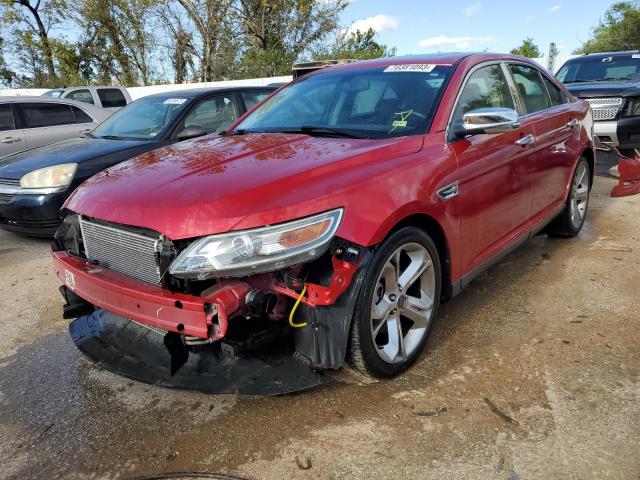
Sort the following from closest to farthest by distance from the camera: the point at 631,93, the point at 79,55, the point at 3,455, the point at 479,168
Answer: the point at 3,455 → the point at 479,168 → the point at 631,93 → the point at 79,55

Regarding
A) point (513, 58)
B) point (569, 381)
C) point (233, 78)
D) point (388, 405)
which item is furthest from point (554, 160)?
point (233, 78)

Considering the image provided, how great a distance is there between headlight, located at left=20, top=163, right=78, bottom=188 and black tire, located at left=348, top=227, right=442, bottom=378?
3735 millimetres

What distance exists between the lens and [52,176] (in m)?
4.94

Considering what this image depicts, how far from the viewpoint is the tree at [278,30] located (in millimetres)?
27078

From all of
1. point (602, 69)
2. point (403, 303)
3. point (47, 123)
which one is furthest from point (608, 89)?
point (47, 123)

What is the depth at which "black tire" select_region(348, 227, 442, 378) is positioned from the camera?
7.51 ft

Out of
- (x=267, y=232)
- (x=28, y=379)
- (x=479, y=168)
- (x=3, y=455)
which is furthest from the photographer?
(x=479, y=168)

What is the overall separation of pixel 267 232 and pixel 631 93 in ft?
27.2

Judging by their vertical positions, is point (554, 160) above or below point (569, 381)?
above

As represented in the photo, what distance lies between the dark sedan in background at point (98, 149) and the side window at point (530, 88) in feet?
9.23

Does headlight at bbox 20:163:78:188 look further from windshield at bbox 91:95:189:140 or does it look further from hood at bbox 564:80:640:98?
hood at bbox 564:80:640:98

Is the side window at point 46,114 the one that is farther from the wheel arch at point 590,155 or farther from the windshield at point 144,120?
the wheel arch at point 590,155

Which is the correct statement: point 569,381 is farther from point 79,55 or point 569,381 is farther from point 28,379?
point 79,55

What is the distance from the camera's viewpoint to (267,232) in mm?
2068
